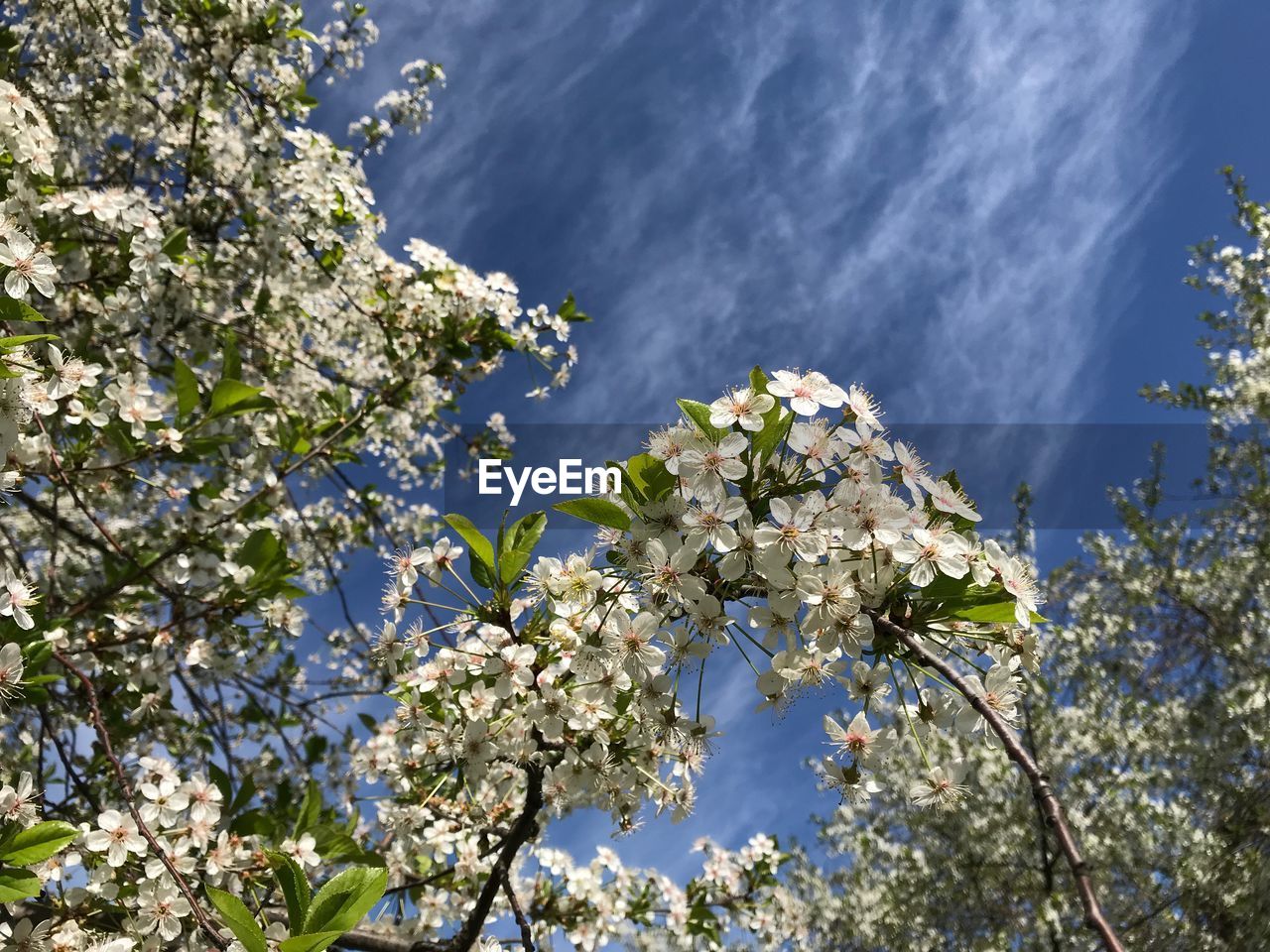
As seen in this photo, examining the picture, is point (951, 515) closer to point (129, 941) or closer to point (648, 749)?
point (648, 749)

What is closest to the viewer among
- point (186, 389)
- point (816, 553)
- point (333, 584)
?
point (816, 553)

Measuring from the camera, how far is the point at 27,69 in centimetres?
458

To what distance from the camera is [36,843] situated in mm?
1664

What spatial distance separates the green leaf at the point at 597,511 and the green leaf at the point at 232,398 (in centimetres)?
171

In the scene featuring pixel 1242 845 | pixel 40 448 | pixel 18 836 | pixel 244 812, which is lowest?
pixel 18 836

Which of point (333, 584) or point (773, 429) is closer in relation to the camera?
point (773, 429)

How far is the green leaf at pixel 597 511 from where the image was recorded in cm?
135

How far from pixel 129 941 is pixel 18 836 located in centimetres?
33

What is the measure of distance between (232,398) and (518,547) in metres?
1.51

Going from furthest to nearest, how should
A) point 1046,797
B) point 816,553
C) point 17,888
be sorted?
point 17,888 < point 816,553 < point 1046,797

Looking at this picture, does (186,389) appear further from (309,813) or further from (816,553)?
(816,553)

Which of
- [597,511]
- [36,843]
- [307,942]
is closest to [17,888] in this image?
[36,843]

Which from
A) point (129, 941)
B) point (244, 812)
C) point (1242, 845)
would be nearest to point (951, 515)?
point (129, 941)

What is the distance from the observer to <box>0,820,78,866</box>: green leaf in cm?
161
